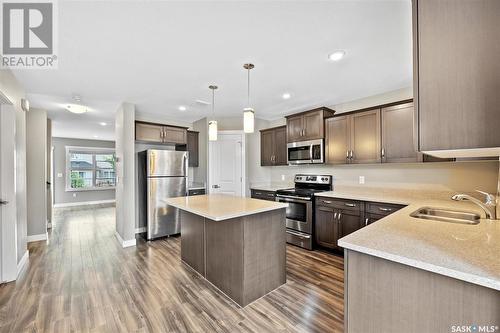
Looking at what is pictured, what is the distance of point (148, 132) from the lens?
433cm

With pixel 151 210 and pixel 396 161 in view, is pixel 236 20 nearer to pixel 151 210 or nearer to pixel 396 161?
pixel 396 161

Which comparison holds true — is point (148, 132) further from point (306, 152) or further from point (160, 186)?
point (306, 152)

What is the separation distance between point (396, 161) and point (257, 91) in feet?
7.10

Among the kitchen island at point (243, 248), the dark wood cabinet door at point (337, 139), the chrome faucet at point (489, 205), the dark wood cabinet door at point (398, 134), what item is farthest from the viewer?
the dark wood cabinet door at point (337, 139)

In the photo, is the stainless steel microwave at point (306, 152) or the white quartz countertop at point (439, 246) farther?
the stainless steel microwave at point (306, 152)

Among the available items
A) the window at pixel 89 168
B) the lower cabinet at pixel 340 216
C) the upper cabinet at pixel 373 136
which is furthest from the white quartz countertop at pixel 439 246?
the window at pixel 89 168

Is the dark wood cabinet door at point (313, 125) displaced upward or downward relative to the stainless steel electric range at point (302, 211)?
upward

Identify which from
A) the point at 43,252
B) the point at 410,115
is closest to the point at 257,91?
the point at 410,115

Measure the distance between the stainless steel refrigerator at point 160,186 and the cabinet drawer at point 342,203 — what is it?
2.63 meters

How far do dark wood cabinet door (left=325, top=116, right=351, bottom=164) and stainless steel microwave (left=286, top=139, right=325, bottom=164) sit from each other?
11cm

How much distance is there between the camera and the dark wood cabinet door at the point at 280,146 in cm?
447

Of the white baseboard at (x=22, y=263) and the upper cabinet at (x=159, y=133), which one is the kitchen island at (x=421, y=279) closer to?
the white baseboard at (x=22, y=263)

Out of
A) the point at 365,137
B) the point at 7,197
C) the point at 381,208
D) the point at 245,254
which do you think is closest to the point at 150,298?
the point at 245,254

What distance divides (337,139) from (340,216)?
1.23m
